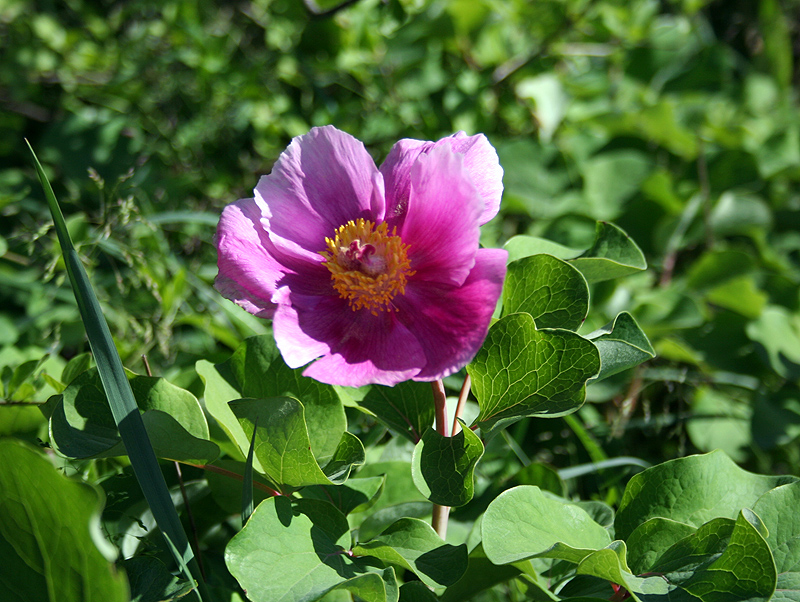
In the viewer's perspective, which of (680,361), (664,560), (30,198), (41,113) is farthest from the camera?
(41,113)

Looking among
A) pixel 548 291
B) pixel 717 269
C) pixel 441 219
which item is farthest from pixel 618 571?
pixel 717 269

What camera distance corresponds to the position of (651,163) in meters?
1.87

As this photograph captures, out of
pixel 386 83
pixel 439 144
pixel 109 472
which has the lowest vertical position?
pixel 109 472

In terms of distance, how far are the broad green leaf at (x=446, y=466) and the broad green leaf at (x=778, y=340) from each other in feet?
3.33

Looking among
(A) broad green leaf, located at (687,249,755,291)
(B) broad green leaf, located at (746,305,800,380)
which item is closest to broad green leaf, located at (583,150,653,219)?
(A) broad green leaf, located at (687,249,755,291)

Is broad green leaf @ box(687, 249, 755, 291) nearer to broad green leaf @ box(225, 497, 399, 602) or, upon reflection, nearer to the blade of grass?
broad green leaf @ box(225, 497, 399, 602)

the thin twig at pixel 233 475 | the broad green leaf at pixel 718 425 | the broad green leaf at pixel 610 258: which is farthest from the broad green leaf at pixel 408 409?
the broad green leaf at pixel 718 425

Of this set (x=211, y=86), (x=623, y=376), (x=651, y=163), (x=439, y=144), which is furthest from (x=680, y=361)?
(x=211, y=86)

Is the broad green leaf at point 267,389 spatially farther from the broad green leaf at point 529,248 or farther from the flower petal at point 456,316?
the broad green leaf at point 529,248

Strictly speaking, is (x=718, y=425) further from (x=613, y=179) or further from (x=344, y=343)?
(x=344, y=343)

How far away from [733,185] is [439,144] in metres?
1.54

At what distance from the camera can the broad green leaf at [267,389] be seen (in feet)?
2.60

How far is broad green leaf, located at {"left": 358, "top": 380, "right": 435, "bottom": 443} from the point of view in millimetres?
802

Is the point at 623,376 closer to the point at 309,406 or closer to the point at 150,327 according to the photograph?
the point at 309,406
